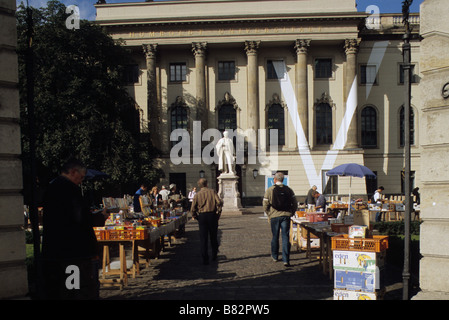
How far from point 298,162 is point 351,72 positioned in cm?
918

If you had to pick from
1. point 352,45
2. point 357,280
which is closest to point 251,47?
point 352,45

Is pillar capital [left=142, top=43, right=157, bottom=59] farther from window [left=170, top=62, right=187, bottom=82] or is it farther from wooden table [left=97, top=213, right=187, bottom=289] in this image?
wooden table [left=97, top=213, right=187, bottom=289]

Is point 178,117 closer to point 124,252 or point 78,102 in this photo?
point 78,102

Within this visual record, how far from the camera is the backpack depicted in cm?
970

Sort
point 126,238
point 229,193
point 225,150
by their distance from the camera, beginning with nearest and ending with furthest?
point 126,238, point 225,150, point 229,193

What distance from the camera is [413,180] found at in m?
38.6

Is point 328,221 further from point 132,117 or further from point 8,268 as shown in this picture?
point 132,117

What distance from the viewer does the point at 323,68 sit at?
38.1 m

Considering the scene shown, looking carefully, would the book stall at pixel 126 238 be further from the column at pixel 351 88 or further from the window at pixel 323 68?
the window at pixel 323 68

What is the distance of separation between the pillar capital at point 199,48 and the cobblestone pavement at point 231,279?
88.7ft

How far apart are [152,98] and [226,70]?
728cm

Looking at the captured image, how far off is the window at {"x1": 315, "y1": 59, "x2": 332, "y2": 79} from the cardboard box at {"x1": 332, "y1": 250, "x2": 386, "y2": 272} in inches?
1315

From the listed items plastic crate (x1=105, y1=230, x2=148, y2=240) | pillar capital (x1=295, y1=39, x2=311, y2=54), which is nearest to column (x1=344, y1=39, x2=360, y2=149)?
pillar capital (x1=295, y1=39, x2=311, y2=54)
